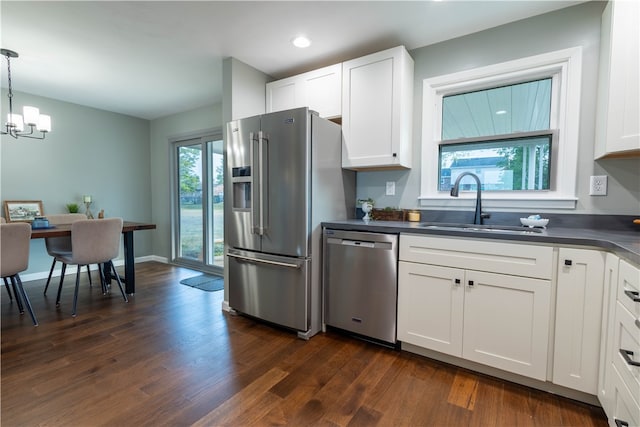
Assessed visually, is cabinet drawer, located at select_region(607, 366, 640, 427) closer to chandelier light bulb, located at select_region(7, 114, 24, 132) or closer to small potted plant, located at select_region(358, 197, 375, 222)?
small potted plant, located at select_region(358, 197, 375, 222)

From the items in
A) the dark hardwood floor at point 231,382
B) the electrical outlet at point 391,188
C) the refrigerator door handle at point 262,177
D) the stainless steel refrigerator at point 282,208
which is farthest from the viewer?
the electrical outlet at point 391,188

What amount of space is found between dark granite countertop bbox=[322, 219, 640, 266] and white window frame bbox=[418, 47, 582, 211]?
0.77ft

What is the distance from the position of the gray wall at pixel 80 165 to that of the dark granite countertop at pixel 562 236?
403cm

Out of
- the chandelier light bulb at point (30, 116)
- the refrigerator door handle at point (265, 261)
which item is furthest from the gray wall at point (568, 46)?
the chandelier light bulb at point (30, 116)

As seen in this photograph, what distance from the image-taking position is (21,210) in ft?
11.8

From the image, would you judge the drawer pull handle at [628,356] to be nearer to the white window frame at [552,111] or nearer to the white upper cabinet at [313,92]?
the white window frame at [552,111]

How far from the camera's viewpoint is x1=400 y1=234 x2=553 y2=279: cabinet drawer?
1.58m

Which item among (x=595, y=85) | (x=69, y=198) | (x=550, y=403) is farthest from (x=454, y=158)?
(x=69, y=198)

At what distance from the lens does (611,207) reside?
1.88 metres

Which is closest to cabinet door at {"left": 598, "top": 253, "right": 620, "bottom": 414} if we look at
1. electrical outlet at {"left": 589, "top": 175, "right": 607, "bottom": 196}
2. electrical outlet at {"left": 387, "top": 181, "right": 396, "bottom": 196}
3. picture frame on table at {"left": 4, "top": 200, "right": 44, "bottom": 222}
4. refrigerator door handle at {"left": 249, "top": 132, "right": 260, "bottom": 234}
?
electrical outlet at {"left": 589, "top": 175, "right": 607, "bottom": 196}

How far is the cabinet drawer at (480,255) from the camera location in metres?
1.58

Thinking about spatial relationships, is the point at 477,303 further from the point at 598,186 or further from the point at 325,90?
the point at 325,90

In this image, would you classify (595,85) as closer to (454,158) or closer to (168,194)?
(454,158)

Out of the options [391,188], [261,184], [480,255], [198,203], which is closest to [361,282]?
[480,255]
